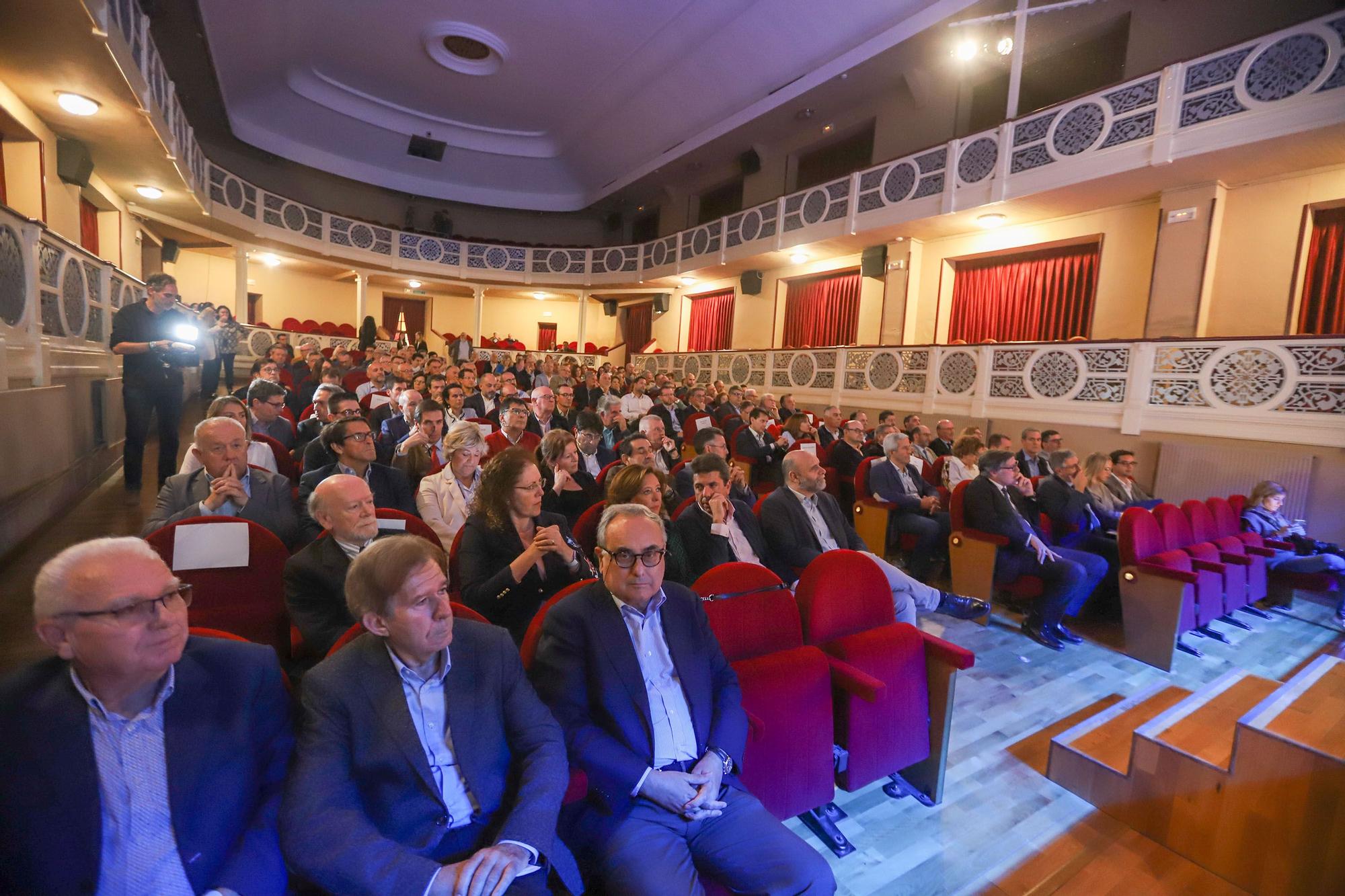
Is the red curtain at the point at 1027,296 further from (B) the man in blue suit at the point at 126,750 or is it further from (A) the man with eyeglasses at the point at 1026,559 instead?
(B) the man in blue suit at the point at 126,750

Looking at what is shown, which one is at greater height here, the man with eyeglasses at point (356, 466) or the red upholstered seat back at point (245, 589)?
the man with eyeglasses at point (356, 466)

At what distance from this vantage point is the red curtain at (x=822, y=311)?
33.2ft

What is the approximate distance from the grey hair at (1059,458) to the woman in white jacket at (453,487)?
11.7ft

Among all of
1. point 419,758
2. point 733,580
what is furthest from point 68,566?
point 733,580

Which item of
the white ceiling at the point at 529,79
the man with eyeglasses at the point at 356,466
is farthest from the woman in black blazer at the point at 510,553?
the white ceiling at the point at 529,79

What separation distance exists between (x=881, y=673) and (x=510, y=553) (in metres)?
1.17

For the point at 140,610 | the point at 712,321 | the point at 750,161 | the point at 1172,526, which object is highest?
the point at 750,161

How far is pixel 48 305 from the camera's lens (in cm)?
337

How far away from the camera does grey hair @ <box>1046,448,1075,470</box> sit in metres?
3.84

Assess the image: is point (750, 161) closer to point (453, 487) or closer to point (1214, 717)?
point (453, 487)

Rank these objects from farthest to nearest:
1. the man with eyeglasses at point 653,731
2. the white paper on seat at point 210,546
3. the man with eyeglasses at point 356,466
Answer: the man with eyeglasses at point 356,466 < the white paper on seat at point 210,546 < the man with eyeglasses at point 653,731

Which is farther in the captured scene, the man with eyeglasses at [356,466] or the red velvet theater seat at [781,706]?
the man with eyeglasses at [356,466]

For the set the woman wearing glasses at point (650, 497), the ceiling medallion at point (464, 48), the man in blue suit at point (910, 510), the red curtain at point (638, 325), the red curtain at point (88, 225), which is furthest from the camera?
the red curtain at point (638, 325)

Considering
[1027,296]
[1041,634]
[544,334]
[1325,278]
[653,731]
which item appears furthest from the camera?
[544,334]
